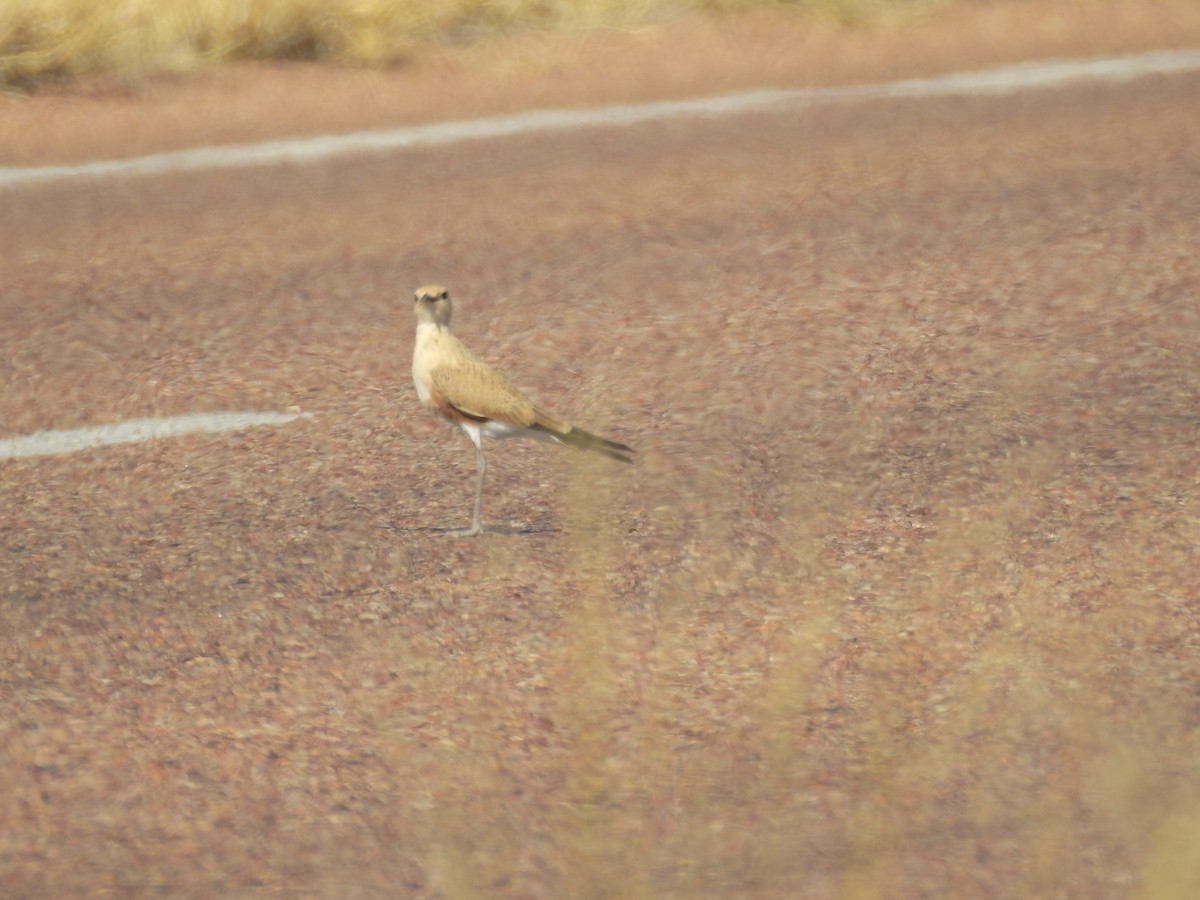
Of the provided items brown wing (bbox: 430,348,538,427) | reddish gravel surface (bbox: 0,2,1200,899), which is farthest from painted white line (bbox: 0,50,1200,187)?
brown wing (bbox: 430,348,538,427)

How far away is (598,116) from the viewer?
1219 centimetres

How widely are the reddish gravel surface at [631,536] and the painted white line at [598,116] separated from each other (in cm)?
43

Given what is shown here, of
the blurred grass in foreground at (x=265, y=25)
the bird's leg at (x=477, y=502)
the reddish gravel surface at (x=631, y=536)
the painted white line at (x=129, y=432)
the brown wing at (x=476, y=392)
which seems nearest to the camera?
the reddish gravel surface at (x=631, y=536)

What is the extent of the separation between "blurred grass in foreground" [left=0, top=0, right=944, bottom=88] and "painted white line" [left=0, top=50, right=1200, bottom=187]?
6.74ft

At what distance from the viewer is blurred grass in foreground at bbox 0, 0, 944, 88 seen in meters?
13.5

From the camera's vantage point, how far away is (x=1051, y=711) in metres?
5.04

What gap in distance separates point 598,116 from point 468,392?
6.67 m

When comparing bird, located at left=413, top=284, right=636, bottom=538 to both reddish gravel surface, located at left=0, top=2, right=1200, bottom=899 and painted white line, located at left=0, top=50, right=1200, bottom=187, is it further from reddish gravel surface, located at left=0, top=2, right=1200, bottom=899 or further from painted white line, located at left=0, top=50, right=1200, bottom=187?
painted white line, located at left=0, top=50, right=1200, bottom=187

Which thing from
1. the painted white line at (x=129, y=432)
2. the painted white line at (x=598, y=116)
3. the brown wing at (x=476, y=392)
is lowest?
the painted white line at (x=129, y=432)

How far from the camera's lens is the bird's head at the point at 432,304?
233 inches

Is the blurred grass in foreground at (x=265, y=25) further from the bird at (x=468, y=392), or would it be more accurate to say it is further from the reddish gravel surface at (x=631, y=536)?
the bird at (x=468, y=392)

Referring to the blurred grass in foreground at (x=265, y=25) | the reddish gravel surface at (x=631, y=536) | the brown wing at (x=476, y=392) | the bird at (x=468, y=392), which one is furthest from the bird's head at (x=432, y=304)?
the blurred grass in foreground at (x=265, y=25)

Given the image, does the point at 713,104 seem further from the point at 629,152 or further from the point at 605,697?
the point at 605,697

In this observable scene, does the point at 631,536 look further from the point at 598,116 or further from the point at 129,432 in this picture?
the point at 598,116
